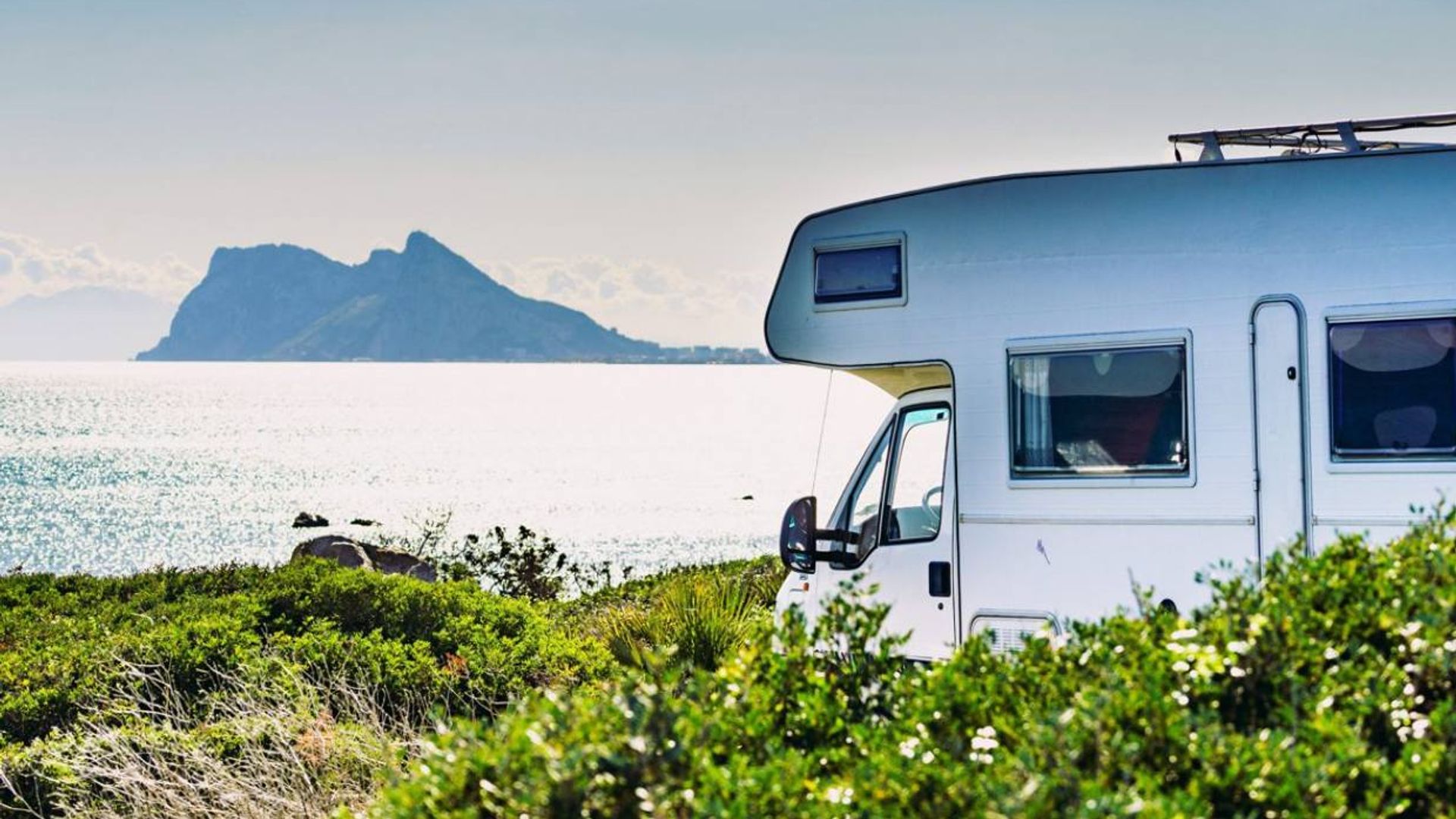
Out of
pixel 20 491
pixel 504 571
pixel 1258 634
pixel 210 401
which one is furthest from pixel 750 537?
pixel 210 401

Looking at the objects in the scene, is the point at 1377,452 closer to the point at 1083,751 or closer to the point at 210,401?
the point at 1083,751

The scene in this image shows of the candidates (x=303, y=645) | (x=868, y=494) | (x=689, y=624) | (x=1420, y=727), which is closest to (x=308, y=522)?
(x=689, y=624)

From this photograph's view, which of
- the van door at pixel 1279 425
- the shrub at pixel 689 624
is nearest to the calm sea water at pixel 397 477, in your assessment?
the shrub at pixel 689 624

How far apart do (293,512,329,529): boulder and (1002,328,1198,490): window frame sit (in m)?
51.1

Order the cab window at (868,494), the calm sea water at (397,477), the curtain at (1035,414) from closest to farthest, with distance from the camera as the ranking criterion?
1. the curtain at (1035,414)
2. the cab window at (868,494)
3. the calm sea water at (397,477)

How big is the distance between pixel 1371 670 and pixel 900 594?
468 centimetres

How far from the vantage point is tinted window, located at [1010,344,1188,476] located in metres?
7.91

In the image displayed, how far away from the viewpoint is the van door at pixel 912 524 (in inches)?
336

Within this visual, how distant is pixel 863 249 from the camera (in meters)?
8.72

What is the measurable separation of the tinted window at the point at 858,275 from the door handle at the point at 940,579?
4.90 feet

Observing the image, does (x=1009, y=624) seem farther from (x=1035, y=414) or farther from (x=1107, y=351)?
(x=1107, y=351)

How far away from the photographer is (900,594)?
8.70 metres

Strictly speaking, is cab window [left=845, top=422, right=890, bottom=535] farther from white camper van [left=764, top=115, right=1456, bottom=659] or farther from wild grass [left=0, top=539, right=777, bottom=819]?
wild grass [left=0, top=539, right=777, bottom=819]

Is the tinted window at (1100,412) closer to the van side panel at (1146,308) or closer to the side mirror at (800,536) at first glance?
the van side panel at (1146,308)
